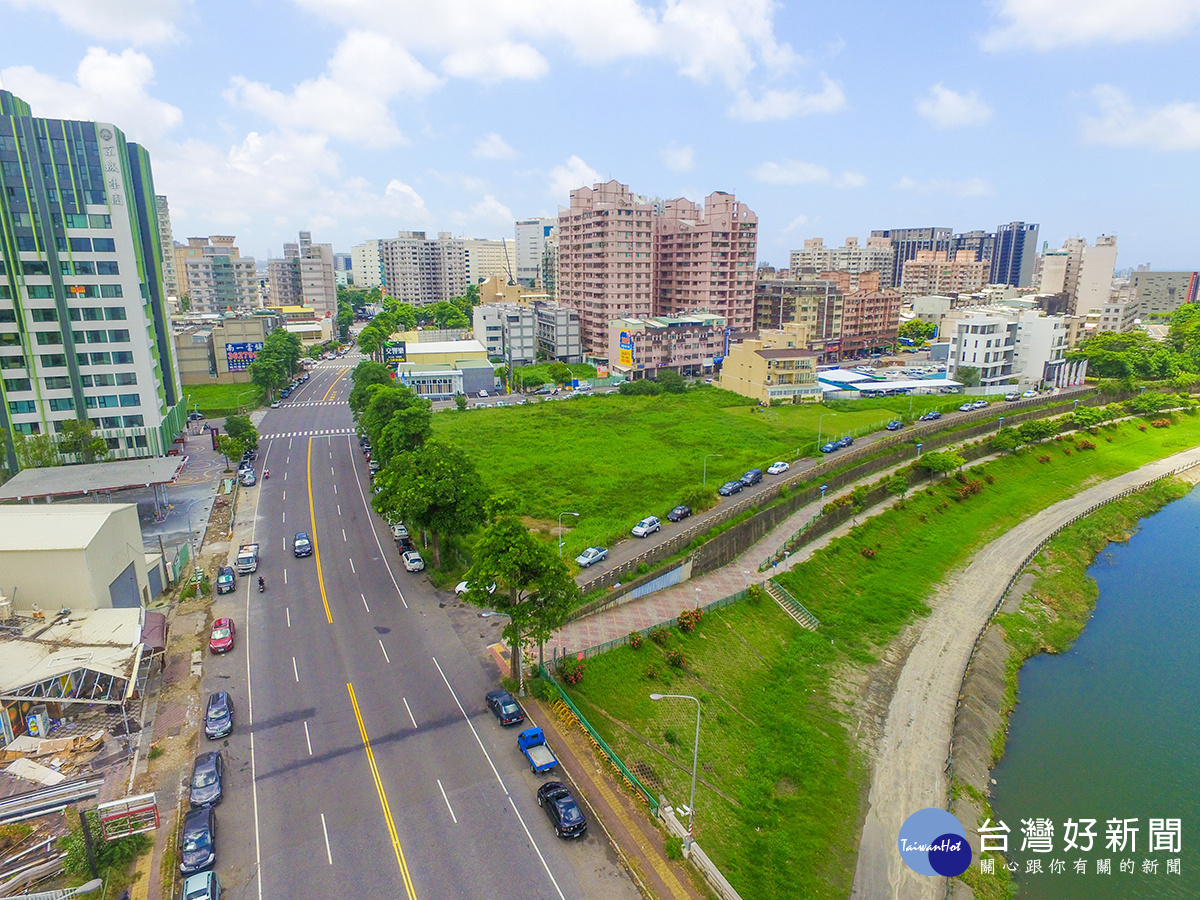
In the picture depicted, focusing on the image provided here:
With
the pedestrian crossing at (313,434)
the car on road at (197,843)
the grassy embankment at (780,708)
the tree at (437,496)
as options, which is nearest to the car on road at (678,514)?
the grassy embankment at (780,708)

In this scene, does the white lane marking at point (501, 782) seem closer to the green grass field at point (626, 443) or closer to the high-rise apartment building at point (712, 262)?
the green grass field at point (626, 443)

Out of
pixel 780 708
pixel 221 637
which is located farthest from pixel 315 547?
pixel 780 708

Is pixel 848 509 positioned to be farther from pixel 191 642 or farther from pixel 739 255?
pixel 739 255

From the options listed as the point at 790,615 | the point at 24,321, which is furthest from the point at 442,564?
the point at 24,321

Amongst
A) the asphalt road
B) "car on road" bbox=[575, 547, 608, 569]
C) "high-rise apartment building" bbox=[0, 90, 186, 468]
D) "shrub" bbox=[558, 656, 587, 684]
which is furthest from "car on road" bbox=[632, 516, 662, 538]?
"high-rise apartment building" bbox=[0, 90, 186, 468]

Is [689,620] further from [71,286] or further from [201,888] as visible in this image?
[71,286]

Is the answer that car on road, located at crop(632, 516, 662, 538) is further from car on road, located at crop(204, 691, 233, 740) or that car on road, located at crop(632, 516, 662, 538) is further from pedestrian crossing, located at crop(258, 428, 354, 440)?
pedestrian crossing, located at crop(258, 428, 354, 440)
